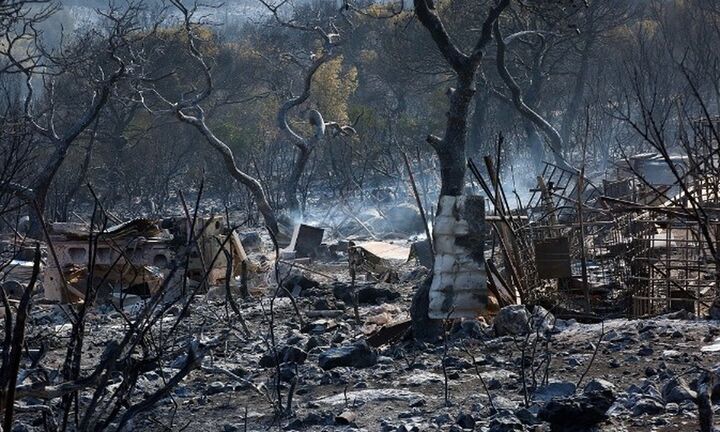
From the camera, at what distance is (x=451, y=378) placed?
741 centimetres

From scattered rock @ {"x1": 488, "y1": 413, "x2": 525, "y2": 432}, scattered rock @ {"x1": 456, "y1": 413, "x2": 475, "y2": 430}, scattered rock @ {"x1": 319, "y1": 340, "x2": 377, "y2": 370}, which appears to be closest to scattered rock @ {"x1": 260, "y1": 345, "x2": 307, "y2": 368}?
scattered rock @ {"x1": 319, "y1": 340, "x2": 377, "y2": 370}

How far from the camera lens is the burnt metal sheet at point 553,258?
32.0 ft

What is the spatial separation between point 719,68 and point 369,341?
2298cm

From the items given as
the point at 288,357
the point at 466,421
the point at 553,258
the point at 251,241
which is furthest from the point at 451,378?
the point at 251,241

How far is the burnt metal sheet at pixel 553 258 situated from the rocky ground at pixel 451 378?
0.62 metres

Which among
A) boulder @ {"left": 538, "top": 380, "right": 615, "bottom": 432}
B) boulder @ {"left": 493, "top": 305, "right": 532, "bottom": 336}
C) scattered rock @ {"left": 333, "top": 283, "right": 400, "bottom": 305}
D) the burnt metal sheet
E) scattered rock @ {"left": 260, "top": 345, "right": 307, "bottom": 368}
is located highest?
the burnt metal sheet

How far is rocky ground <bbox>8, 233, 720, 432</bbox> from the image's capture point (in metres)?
5.95

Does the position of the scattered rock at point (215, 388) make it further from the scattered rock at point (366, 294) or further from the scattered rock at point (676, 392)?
the scattered rock at point (366, 294)

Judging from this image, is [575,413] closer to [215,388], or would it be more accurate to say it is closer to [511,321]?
[215,388]

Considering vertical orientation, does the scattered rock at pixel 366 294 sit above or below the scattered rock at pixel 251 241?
below

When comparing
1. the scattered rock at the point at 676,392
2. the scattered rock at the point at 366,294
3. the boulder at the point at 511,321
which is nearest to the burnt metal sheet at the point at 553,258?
the boulder at the point at 511,321

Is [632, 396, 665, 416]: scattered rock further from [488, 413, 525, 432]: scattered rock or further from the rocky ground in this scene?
[488, 413, 525, 432]: scattered rock

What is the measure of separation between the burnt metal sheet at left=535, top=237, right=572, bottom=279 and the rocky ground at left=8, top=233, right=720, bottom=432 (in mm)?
616

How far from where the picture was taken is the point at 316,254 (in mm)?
19094
